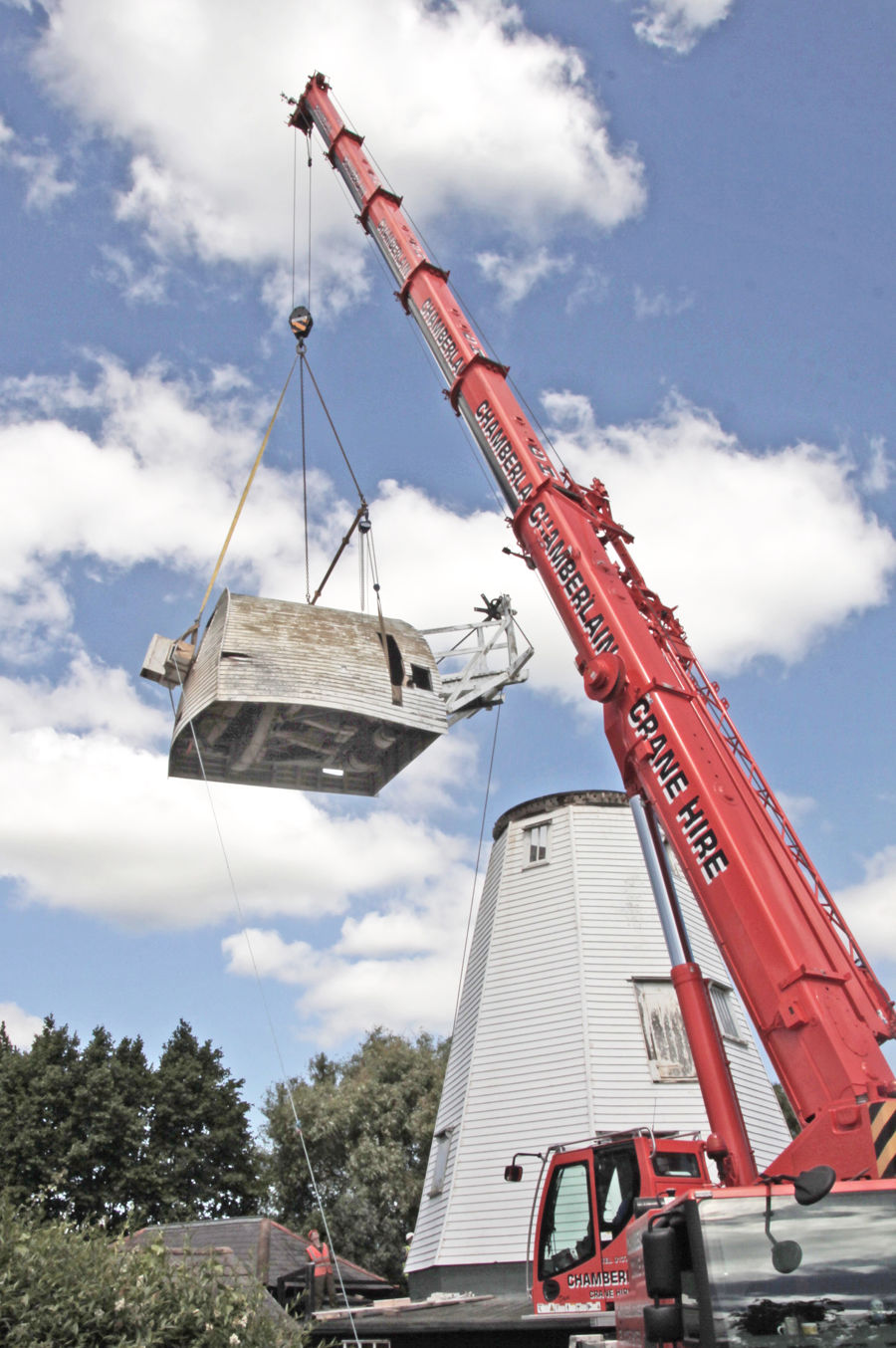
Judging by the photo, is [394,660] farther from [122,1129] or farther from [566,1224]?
[122,1129]

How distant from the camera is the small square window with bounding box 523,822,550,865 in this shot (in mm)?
17750

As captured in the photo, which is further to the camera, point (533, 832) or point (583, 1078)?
point (533, 832)

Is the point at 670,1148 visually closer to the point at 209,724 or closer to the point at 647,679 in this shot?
the point at 647,679

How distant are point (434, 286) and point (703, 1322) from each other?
11.9 meters

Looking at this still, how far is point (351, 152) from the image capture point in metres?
15.6

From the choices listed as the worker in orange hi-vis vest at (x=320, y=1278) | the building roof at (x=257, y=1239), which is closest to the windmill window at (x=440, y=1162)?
the worker in orange hi-vis vest at (x=320, y=1278)

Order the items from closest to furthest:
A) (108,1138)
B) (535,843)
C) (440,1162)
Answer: (440,1162) < (535,843) < (108,1138)

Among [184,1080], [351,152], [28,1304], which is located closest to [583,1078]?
[28,1304]

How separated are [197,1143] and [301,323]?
95.2ft

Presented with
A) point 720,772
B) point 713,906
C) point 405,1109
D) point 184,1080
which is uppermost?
point 184,1080

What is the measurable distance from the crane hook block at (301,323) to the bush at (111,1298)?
42.9 feet

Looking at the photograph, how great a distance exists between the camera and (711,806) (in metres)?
7.09

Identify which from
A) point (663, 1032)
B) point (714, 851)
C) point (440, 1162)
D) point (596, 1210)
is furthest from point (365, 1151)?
point (714, 851)

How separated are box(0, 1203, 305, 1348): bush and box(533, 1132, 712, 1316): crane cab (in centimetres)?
294
